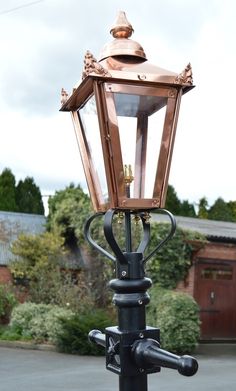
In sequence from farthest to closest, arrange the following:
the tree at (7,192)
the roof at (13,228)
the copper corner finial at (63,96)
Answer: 1. the tree at (7,192)
2. the roof at (13,228)
3. the copper corner finial at (63,96)

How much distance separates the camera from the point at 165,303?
14125 mm

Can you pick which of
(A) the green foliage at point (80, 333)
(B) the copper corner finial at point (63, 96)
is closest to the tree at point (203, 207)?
(A) the green foliage at point (80, 333)

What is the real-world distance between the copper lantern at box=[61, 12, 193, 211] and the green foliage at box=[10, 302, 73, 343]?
1231cm

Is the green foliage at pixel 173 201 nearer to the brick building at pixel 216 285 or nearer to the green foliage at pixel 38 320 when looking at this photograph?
the brick building at pixel 216 285

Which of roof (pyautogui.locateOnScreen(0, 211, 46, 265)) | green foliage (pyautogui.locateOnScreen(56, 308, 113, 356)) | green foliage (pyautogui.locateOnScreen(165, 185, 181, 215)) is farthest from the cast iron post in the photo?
green foliage (pyautogui.locateOnScreen(165, 185, 181, 215))

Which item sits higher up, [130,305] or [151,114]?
[151,114]

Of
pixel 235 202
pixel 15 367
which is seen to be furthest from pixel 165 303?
pixel 235 202

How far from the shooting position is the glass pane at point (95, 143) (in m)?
2.40

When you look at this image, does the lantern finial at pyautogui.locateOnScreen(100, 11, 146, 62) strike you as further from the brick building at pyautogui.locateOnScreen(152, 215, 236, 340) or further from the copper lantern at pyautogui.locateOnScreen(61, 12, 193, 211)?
the brick building at pyautogui.locateOnScreen(152, 215, 236, 340)

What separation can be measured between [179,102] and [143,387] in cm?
108

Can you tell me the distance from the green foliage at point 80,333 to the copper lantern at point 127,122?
38.1ft

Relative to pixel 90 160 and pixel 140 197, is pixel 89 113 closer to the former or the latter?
pixel 90 160

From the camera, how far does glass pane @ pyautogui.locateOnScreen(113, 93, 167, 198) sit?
2359 millimetres

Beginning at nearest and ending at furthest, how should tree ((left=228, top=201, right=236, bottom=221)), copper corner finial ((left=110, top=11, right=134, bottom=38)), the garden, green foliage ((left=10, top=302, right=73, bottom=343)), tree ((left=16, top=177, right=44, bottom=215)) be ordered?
copper corner finial ((left=110, top=11, right=134, bottom=38))
the garden
green foliage ((left=10, top=302, right=73, bottom=343))
tree ((left=16, top=177, right=44, bottom=215))
tree ((left=228, top=201, right=236, bottom=221))
